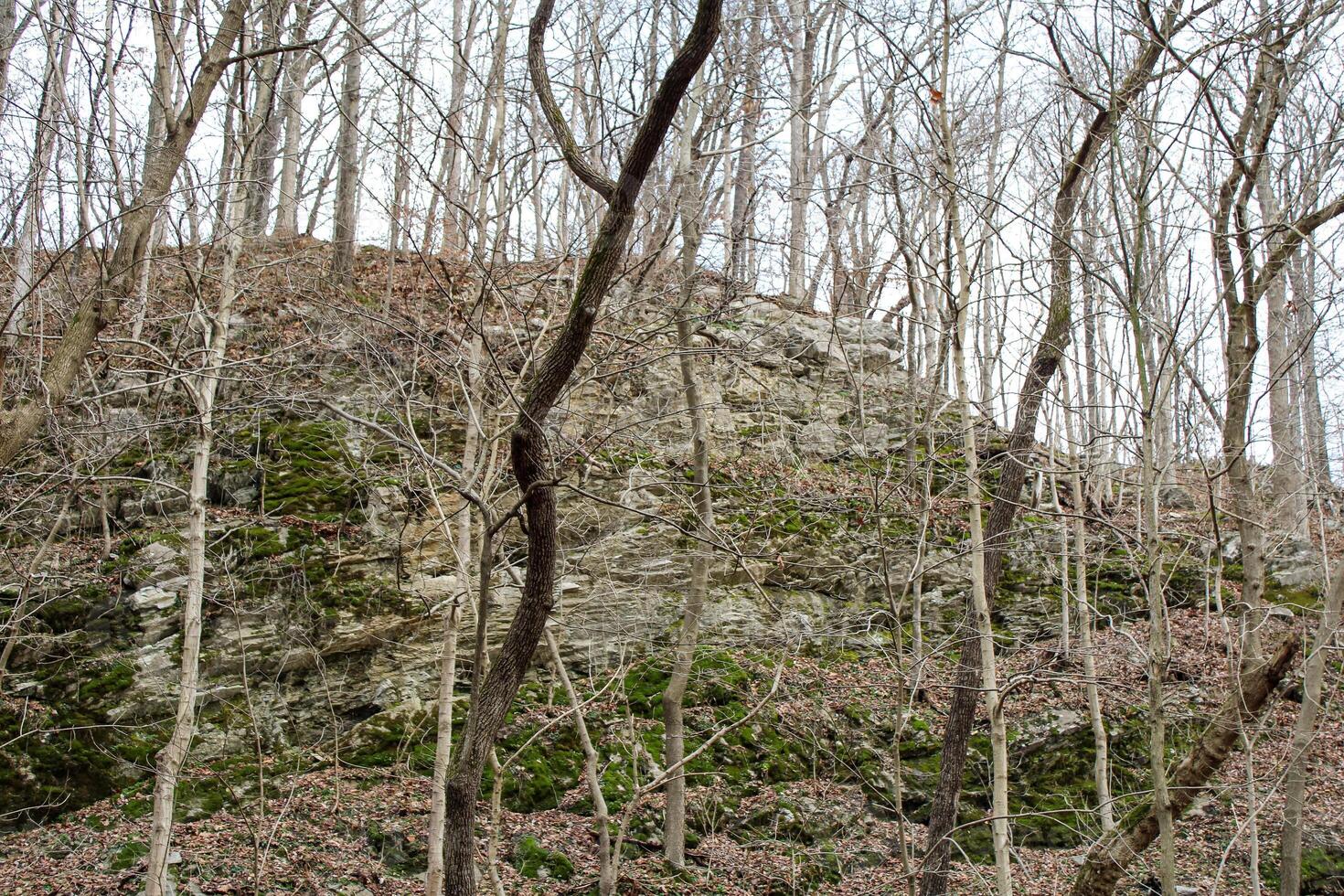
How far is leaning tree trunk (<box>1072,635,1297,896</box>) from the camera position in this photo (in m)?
5.14

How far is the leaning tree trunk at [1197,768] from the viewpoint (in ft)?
16.9

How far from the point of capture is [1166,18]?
565cm

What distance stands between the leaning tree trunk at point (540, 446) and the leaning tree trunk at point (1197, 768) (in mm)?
3927

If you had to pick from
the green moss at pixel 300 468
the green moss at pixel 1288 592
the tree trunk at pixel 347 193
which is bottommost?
the green moss at pixel 1288 592

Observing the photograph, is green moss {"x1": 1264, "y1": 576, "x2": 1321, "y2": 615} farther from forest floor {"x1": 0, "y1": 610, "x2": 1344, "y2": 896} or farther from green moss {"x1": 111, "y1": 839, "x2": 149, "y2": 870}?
green moss {"x1": 111, "y1": 839, "x2": 149, "y2": 870}

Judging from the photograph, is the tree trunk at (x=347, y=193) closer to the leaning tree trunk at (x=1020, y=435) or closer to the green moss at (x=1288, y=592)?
the leaning tree trunk at (x=1020, y=435)

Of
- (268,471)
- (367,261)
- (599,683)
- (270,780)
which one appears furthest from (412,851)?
(367,261)

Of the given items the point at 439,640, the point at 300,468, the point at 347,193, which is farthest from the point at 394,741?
the point at 347,193

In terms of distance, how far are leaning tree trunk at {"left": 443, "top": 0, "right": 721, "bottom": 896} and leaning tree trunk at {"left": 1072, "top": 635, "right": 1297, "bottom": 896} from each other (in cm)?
393

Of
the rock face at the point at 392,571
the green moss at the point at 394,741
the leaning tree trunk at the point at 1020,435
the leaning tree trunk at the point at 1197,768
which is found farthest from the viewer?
the green moss at the point at 394,741

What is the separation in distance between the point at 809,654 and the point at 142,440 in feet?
24.3

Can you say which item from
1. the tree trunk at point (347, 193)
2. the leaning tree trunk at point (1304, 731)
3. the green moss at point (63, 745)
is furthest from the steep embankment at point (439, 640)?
the tree trunk at point (347, 193)

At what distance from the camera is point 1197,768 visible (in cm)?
541

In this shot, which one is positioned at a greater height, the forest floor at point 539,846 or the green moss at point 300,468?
the green moss at point 300,468
